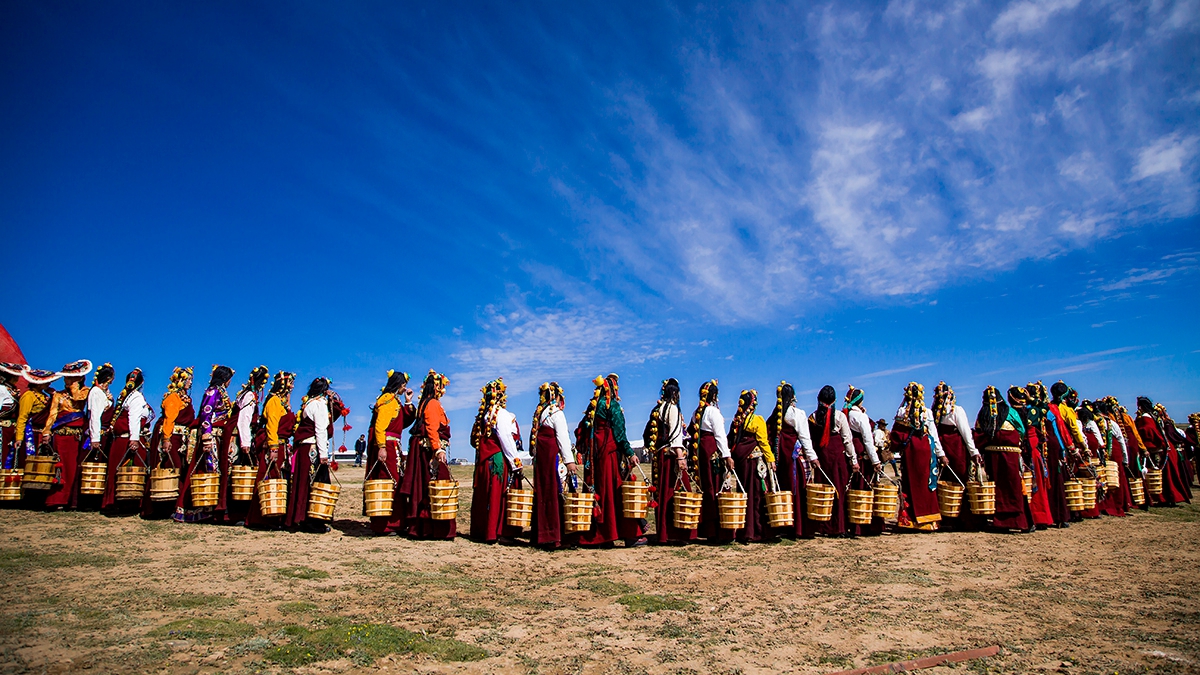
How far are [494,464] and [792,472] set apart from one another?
4.34 metres

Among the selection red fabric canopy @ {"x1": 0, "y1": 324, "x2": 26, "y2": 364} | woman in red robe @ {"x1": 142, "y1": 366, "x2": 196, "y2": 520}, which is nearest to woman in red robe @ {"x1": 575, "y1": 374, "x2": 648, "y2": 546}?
woman in red robe @ {"x1": 142, "y1": 366, "x2": 196, "y2": 520}

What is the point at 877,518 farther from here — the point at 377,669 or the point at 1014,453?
the point at 377,669

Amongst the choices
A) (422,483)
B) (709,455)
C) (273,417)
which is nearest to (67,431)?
(273,417)

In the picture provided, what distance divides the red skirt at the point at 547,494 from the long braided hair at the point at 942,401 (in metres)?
6.05

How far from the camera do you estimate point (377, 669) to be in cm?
360

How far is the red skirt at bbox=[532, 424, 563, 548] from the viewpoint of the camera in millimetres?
8047

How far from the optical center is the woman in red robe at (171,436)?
28.8 ft

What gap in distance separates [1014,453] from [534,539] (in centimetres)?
729

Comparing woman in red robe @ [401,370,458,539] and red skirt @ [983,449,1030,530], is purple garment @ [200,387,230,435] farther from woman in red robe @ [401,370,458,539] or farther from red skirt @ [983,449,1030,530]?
red skirt @ [983,449,1030,530]

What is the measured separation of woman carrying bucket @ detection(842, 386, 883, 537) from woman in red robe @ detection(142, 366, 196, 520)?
9.88 metres

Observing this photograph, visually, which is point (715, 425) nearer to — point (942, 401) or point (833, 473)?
point (833, 473)

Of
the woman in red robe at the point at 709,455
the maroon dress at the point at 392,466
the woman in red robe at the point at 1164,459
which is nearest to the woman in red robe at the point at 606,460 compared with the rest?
the woman in red robe at the point at 709,455

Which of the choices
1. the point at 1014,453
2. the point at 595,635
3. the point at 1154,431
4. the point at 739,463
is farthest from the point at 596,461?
the point at 1154,431

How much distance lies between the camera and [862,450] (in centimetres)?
934
